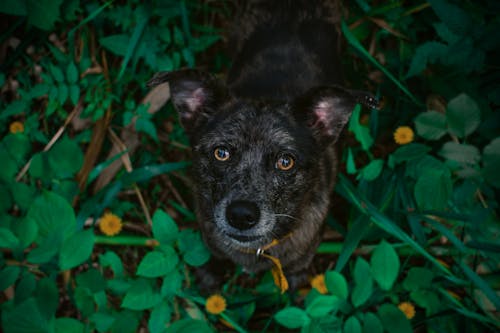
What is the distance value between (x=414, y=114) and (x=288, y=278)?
1.85 meters

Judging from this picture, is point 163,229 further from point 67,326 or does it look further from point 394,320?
point 394,320

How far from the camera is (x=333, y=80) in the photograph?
3.32 m

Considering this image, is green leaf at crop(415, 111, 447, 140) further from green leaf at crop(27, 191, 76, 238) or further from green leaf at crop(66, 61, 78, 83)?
green leaf at crop(66, 61, 78, 83)

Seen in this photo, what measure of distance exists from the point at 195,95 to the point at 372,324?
6.38ft

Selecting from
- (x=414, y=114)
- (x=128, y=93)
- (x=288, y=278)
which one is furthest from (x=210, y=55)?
(x=288, y=278)

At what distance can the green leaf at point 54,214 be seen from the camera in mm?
2557

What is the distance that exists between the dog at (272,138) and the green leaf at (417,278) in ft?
2.36

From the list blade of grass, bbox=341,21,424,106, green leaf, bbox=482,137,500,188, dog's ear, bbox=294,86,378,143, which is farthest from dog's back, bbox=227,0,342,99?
green leaf, bbox=482,137,500,188

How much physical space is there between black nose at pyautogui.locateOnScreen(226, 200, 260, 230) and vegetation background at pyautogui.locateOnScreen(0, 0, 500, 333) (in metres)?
0.56

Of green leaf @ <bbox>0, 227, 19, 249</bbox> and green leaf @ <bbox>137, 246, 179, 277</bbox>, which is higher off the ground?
green leaf @ <bbox>0, 227, 19, 249</bbox>

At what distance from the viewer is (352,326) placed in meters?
2.60

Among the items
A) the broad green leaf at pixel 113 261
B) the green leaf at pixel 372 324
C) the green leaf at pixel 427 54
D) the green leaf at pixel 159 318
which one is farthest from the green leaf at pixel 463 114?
the broad green leaf at pixel 113 261

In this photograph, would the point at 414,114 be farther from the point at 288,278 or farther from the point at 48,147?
the point at 48,147

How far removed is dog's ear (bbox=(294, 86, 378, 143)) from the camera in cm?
249
